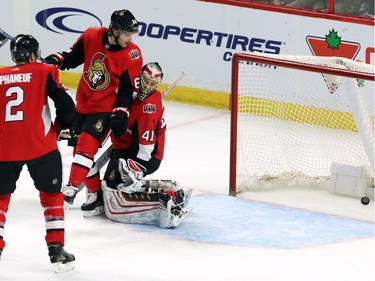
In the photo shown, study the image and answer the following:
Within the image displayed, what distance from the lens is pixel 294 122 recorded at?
292 inches

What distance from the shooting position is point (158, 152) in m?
6.41

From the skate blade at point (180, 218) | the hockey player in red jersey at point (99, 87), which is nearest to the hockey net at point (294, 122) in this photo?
the skate blade at point (180, 218)

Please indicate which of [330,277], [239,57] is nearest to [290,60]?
[239,57]

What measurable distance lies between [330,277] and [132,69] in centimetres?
162

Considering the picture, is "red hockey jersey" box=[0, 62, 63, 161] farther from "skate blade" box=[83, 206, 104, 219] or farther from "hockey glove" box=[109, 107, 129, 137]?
"skate blade" box=[83, 206, 104, 219]

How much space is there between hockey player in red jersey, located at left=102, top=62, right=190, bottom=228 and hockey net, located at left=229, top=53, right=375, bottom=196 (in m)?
0.77

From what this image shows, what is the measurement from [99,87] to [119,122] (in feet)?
1.17

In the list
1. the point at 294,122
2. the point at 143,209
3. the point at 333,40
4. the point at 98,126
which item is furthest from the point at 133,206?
the point at 333,40

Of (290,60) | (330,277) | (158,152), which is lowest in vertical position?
(330,277)

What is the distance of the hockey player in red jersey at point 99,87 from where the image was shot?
628 centimetres

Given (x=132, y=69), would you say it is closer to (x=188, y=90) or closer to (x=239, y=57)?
(x=239, y=57)

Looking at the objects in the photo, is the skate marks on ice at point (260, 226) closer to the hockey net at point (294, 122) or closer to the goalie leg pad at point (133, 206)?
the goalie leg pad at point (133, 206)

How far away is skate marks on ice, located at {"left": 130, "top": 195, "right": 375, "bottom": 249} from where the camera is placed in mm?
6137

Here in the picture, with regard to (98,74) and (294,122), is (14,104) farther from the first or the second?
(294,122)
